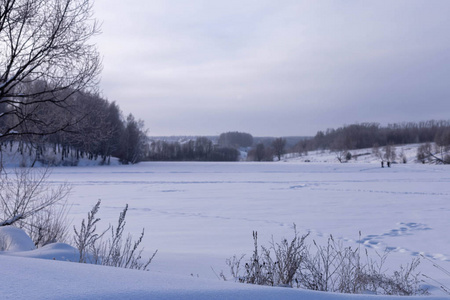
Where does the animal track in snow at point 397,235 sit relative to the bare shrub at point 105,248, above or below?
below

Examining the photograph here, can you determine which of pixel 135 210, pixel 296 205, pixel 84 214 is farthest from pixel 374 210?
pixel 84 214

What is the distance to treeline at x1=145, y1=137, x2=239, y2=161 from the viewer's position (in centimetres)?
9250

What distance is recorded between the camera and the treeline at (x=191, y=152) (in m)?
92.5

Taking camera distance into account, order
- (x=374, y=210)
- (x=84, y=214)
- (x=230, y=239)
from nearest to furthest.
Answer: (x=230, y=239)
(x=84, y=214)
(x=374, y=210)

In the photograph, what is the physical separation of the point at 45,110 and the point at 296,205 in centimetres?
1208

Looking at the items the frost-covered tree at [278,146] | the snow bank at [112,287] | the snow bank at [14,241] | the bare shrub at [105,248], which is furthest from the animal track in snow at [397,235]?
the frost-covered tree at [278,146]

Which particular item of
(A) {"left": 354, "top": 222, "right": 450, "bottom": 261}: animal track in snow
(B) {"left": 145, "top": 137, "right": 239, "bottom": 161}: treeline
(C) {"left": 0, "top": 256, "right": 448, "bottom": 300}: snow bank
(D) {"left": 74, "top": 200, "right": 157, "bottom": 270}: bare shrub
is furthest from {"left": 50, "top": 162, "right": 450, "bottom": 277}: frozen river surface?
(B) {"left": 145, "top": 137, "right": 239, "bottom": 161}: treeline

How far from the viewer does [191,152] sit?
95625mm

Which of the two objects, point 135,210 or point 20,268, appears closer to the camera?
point 20,268

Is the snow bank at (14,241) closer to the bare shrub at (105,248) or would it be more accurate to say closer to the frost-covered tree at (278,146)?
the bare shrub at (105,248)

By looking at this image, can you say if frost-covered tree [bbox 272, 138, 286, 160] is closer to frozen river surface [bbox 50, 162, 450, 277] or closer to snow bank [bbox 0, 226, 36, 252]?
frozen river surface [bbox 50, 162, 450, 277]

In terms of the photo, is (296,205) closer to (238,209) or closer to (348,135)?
(238,209)

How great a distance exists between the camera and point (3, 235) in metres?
5.90

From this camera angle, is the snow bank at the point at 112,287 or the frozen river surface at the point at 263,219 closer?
the snow bank at the point at 112,287
